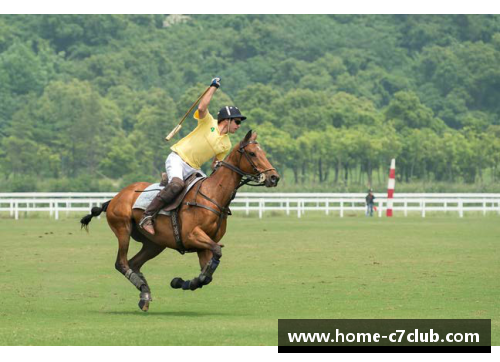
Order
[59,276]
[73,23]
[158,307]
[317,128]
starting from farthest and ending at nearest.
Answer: [73,23] < [317,128] < [59,276] < [158,307]

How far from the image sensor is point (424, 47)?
116438 mm

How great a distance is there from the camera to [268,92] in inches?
3329

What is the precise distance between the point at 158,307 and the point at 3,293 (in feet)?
8.68

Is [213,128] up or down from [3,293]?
up

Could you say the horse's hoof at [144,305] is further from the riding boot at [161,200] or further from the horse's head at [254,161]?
the horse's head at [254,161]

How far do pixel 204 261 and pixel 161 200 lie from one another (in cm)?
100

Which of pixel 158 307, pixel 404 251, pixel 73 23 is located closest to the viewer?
pixel 158 307

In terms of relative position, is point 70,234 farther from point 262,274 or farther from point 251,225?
point 262,274

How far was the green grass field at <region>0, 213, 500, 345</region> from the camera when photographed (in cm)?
1256

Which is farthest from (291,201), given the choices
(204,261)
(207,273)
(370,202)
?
(207,273)

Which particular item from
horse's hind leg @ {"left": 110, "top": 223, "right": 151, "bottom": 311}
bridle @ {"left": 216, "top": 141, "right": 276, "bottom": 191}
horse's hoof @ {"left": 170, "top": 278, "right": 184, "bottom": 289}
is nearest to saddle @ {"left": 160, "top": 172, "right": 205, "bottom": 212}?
bridle @ {"left": 216, "top": 141, "right": 276, "bottom": 191}

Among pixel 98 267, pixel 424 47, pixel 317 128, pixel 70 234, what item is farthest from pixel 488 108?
pixel 98 267

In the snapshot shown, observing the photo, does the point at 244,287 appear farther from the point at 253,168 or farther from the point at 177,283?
the point at 253,168

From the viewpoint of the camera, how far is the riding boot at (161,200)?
1506 cm
